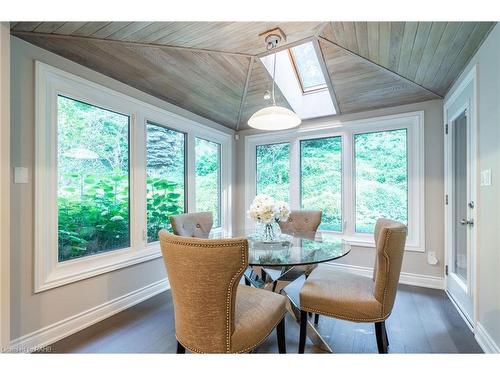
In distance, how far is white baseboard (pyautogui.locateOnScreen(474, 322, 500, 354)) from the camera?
163 centimetres

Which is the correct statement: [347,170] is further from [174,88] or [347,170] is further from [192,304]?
[192,304]

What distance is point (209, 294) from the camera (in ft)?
3.75

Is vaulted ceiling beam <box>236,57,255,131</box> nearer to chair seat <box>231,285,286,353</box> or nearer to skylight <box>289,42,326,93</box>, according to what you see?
skylight <box>289,42,326,93</box>

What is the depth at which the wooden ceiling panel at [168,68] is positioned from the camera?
1.98 meters

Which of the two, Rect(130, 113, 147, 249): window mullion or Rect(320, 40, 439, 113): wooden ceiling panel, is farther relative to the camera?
Rect(130, 113, 147, 249): window mullion

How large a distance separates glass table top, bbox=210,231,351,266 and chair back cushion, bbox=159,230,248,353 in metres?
0.43

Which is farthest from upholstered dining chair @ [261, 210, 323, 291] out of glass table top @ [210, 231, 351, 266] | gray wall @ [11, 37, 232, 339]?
gray wall @ [11, 37, 232, 339]

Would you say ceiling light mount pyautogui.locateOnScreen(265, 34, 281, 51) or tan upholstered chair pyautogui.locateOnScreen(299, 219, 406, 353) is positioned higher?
ceiling light mount pyautogui.locateOnScreen(265, 34, 281, 51)

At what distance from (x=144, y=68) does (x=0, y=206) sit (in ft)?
5.35

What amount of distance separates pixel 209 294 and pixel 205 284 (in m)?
0.06

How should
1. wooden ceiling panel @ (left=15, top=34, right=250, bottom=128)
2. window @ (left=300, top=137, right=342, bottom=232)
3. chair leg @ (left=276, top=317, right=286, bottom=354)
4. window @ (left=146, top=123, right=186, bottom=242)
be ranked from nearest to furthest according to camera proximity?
1. chair leg @ (left=276, top=317, right=286, bottom=354)
2. wooden ceiling panel @ (left=15, top=34, right=250, bottom=128)
3. window @ (left=146, top=123, right=186, bottom=242)
4. window @ (left=300, top=137, right=342, bottom=232)

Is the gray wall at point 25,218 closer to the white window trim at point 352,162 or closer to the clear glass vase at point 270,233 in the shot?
the clear glass vase at point 270,233

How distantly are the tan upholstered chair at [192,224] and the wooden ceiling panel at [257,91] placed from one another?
167cm

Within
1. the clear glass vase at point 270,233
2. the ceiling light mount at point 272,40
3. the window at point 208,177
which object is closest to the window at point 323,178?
the window at point 208,177
